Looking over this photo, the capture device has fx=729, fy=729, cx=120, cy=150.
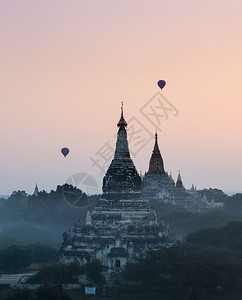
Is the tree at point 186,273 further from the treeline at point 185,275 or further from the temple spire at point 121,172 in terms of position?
the temple spire at point 121,172

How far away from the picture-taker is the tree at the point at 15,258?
258 feet

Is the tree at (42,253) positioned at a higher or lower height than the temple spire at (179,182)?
lower

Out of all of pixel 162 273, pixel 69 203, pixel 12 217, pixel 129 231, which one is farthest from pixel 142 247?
pixel 12 217

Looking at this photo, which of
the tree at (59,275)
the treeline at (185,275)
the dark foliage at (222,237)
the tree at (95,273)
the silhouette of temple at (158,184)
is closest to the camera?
the treeline at (185,275)

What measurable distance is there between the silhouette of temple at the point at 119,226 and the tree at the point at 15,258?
4717mm

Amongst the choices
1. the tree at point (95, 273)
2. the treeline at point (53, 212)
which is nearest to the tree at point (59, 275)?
the tree at point (95, 273)

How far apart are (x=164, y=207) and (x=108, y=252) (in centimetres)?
5473

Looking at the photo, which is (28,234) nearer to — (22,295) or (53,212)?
(53,212)

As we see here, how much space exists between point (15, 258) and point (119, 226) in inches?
474

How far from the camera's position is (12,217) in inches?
6447

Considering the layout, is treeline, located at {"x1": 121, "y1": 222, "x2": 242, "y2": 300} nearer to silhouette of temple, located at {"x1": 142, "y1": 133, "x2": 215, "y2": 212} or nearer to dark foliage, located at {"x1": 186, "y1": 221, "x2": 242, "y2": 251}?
dark foliage, located at {"x1": 186, "y1": 221, "x2": 242, "y2": 251}

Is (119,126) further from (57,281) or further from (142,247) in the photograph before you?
(57,281)

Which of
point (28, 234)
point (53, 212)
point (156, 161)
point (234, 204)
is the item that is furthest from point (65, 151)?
point (234, 204)

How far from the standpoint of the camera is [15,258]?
79.1m
